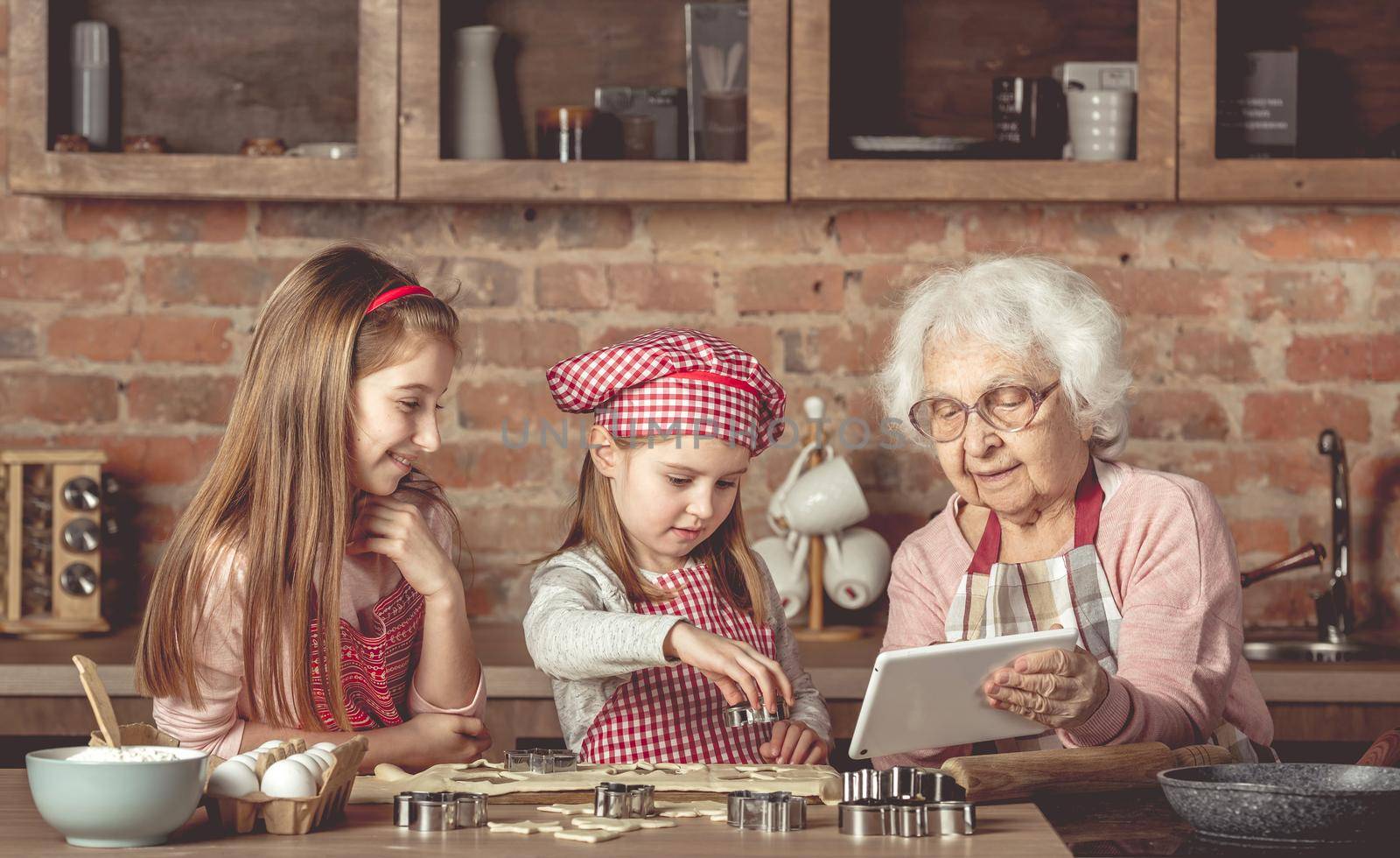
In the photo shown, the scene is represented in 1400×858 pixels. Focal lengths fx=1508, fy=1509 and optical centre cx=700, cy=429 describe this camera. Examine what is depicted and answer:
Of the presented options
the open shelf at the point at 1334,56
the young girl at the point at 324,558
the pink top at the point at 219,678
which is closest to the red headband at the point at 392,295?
the young girl at the point at 324,558

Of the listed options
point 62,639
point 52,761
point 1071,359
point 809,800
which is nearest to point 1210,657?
point 1071,359

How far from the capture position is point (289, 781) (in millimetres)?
1263

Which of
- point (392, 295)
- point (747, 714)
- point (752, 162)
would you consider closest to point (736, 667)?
point (747, 714)

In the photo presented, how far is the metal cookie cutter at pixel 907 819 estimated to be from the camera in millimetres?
1261

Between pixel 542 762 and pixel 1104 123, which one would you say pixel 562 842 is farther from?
pixel 1104 123

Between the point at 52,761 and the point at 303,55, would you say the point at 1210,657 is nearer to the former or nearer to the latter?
the point at 52,761

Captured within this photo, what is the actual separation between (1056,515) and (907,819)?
2.90 ft

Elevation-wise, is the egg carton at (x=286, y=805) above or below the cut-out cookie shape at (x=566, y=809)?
above

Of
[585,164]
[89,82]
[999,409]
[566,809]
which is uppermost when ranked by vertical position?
[89,82]

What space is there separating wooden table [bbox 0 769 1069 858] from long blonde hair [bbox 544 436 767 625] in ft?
2.28

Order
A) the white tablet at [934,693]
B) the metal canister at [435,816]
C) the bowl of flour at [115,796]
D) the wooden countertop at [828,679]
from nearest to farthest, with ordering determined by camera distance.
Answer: the bowl of flour at [115,796] → the metal canister at [435,816] → the white tablet at [934,693] → the wooden countertop at [828,679]

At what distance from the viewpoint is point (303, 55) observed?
303 cm

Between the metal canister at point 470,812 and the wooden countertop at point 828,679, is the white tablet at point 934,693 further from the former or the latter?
the wooden countertop at point 828,679

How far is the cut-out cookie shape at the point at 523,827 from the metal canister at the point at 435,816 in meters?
0.04
